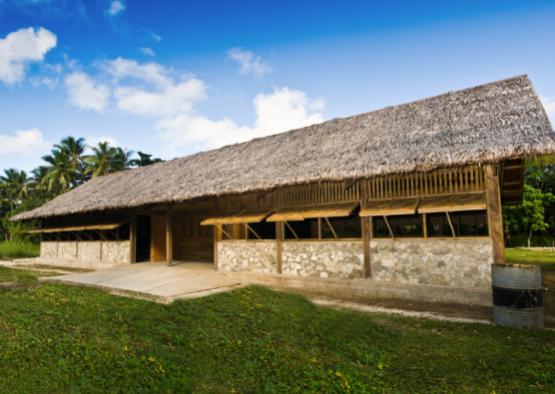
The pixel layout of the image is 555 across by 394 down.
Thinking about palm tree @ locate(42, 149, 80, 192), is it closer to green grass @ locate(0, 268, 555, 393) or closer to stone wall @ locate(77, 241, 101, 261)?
stone wall @ locate(77, 241, 101, 261)

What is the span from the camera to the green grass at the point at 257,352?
332 centimetres

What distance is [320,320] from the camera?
5465 mm

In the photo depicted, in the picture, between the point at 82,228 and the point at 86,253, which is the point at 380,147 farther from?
the point at 86,253

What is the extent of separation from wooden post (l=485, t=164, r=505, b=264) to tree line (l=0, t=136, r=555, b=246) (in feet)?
59.8

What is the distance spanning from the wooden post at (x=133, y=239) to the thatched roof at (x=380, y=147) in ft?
3.38

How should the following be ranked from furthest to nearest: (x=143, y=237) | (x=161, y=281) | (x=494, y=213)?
(x=143, y=237) < (x=161, y=281) < (x=494, y=213)

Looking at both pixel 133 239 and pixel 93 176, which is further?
pixel 93 176

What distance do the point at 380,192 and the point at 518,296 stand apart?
330cm

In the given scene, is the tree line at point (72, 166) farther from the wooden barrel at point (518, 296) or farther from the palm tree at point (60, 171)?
the wooden barrel at point (518, 296)

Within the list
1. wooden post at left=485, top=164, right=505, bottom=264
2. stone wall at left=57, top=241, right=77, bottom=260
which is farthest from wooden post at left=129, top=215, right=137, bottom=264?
wooden post at left=485, top=164, right=505, bottom=264

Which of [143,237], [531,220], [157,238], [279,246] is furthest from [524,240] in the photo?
[143,237]

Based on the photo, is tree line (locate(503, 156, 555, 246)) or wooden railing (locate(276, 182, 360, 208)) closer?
wooden railing (locate(276, 182, 360, 208))

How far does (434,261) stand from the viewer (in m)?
6.90

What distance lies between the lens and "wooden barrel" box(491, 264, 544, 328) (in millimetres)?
4938
